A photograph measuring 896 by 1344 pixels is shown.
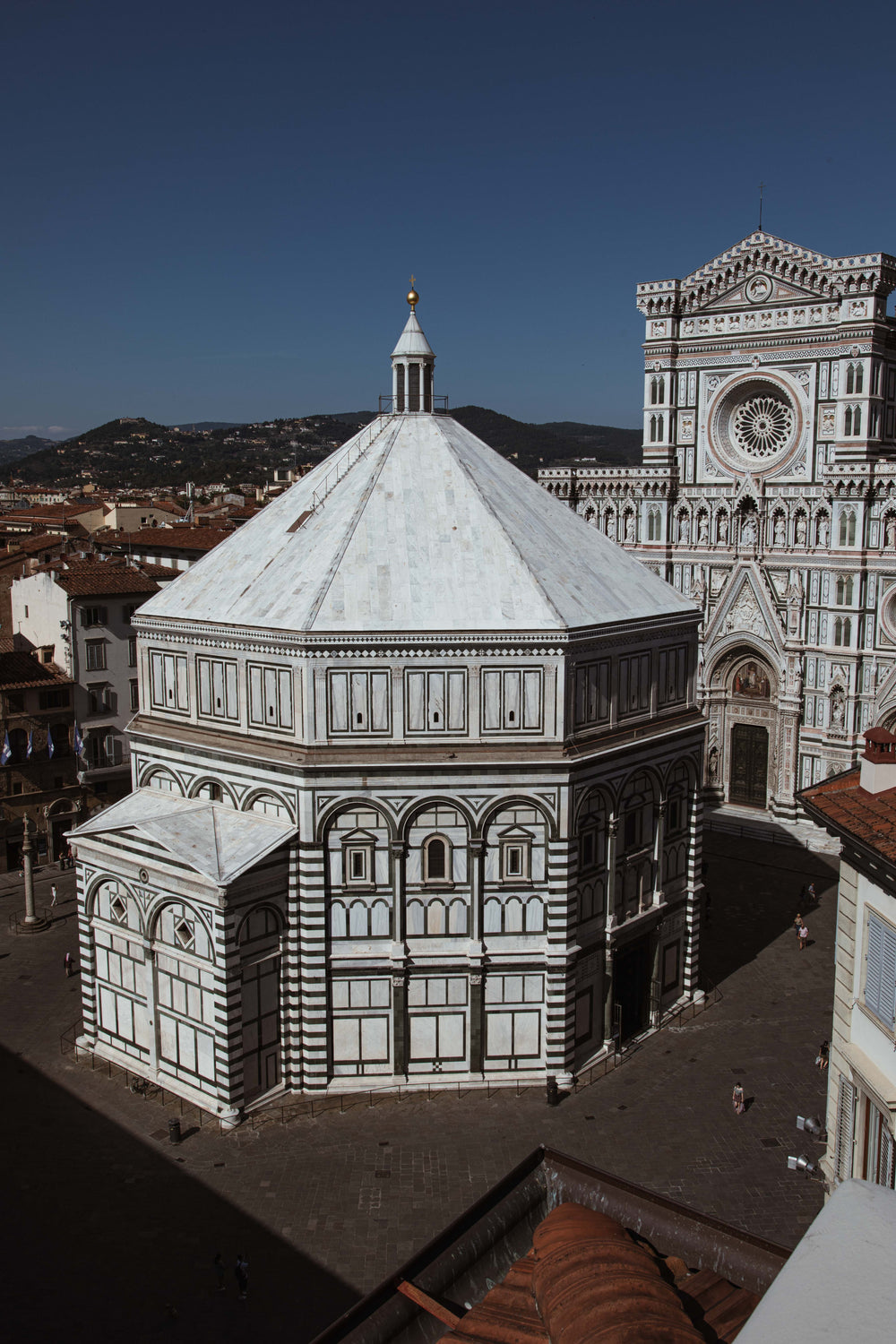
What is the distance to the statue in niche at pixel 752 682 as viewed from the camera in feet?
160

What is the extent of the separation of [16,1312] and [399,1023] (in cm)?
1011

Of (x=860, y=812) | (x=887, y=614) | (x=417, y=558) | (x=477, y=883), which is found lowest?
(x=477, y=883)

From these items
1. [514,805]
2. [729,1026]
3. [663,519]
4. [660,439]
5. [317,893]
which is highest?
[660,439]

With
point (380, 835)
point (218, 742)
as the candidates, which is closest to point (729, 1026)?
point (380, 835)

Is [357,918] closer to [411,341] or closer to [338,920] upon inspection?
[338,920]

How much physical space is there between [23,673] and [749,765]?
30.5 metres

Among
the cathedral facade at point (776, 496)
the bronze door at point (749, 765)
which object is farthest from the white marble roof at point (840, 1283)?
the bronze door at point (749, 765)

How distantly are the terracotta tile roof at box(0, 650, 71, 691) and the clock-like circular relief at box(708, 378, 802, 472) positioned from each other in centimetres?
3009

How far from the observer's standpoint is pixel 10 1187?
74.7 ft

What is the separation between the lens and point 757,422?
4981cm

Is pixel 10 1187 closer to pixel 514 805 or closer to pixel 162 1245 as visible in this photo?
pixel 162 1245

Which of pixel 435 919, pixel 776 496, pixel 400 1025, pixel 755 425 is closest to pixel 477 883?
pixel 435 919

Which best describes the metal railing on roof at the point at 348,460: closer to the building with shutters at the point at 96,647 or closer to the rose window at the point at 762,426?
the building with shutters at the point at 96,647

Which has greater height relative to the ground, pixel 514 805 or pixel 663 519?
pixel 663 519
